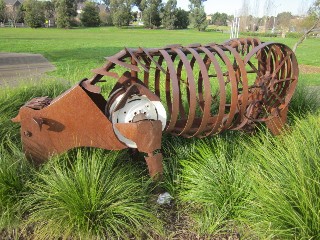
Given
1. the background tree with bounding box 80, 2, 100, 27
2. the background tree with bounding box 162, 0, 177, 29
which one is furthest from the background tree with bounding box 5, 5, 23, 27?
the background tree with bounding box 162, 0, 177, 29

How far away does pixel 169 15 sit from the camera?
62.8m

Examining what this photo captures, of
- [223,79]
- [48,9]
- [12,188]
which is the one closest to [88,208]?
[12,188]

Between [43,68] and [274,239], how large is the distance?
10602 mm

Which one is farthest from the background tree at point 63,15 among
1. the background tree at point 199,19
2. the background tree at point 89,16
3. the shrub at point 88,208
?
the shrub at point 88,208

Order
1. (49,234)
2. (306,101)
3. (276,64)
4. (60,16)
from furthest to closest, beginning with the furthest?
(60,16)
(306,101)
(276,64)
(49,234)

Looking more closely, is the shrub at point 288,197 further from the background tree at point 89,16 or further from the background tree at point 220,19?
the background tree at point 220,19

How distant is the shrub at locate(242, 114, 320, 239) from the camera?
225 cm

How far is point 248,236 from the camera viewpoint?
253 centimetres

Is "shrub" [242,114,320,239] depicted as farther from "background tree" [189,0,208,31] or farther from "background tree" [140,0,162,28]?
"background tree" [140,0,162,28]

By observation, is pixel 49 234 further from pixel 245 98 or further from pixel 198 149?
pixel 245 98

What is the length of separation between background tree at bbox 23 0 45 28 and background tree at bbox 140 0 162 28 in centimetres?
1888

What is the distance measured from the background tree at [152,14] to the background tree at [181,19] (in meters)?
3.56

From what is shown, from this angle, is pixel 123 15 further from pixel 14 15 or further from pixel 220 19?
pixel 220 19

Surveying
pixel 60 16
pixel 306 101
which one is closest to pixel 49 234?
pixel 306 101
